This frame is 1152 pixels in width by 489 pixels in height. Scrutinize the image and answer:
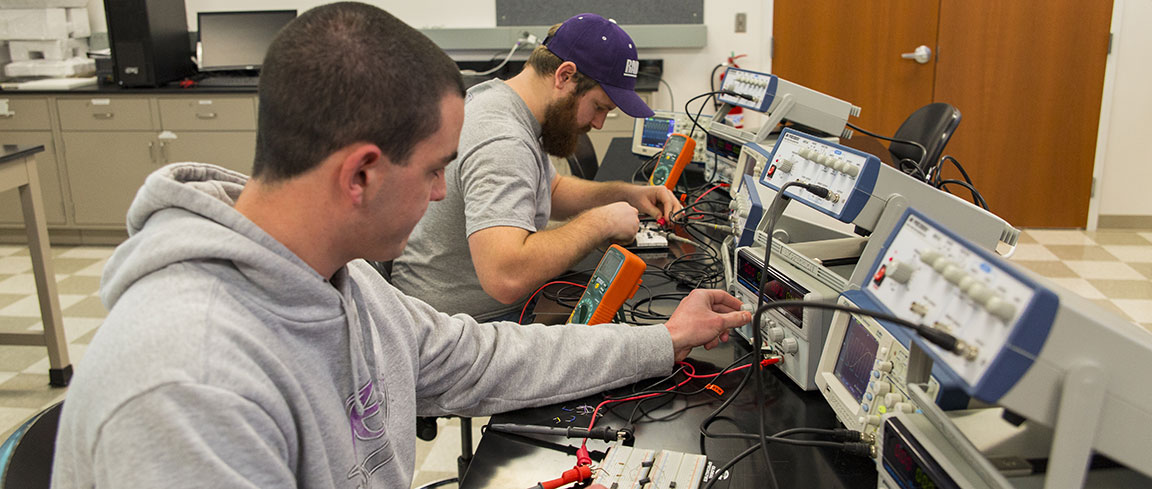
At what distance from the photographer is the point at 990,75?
4.24 metres

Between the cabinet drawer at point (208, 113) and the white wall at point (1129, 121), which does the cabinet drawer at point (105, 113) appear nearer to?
the cabinet drawer at point (208, 113)

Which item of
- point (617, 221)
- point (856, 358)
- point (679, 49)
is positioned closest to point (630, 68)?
point (617, 221)

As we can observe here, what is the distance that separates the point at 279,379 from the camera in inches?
29.9

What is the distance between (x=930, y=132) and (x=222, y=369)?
281 centimetres

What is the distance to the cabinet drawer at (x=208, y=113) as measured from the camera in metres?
4.08

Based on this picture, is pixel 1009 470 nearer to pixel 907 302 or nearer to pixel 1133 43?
pixel 907 302

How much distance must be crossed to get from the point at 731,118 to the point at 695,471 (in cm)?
236

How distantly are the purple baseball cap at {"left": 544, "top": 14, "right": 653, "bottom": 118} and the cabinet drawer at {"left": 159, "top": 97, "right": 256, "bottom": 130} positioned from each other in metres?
2.76

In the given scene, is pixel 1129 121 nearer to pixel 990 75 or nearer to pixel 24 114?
pixel 990 75

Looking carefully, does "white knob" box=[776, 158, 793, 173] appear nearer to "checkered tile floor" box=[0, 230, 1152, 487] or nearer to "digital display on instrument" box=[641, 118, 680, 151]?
"checkered tile floor" box=[0, 230, 1152, 487]

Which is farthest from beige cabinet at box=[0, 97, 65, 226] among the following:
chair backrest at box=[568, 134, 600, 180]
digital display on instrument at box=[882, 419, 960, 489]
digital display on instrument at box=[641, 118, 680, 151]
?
digital display on instrument at box=[882, 419, 960, 489]

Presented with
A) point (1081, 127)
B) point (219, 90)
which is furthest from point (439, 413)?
point (1081, 127)

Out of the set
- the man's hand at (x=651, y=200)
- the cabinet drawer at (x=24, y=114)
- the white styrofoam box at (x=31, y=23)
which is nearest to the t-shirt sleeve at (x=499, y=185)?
the man's hand at (x=651, y=200)

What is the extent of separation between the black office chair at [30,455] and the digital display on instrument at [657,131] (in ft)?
7.67
